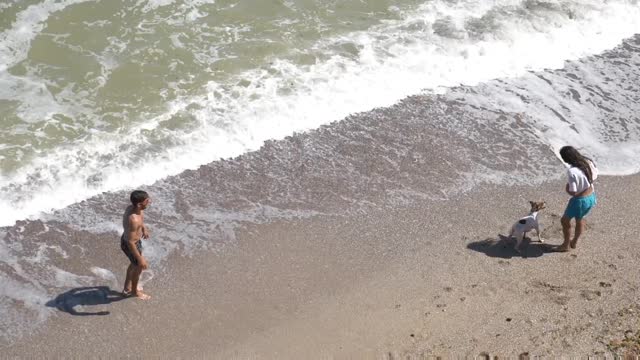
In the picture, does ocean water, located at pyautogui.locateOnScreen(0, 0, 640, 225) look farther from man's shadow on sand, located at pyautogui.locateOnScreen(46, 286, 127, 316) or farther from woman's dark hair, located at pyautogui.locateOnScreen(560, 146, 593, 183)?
woman's dark hair, located at pyautogui.locateOnScreen(560, 146, 593, 183)

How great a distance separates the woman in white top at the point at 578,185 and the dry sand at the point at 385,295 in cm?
43

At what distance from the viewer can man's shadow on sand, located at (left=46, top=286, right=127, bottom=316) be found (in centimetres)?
778

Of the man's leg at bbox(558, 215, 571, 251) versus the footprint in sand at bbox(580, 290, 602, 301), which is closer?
the footprint in sand at bbox(580, 290, 602, 301)

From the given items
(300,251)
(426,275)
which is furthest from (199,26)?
(426,275)

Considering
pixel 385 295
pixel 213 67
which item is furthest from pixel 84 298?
pixel 213 67

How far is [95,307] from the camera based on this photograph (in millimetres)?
7773

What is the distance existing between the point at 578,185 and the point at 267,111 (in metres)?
4.58

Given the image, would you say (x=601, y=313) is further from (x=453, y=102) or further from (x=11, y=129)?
(x=11, y=129)

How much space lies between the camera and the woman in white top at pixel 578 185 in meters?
8.06

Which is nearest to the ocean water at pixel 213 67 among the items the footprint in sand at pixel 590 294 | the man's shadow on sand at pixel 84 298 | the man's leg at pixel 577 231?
the man's shadow on sand at pixel 84 298

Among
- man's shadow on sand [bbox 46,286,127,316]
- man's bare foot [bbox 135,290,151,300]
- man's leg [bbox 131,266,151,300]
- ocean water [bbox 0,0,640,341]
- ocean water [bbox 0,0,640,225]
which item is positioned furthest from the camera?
ocean water [bbox 0,0,640,225]

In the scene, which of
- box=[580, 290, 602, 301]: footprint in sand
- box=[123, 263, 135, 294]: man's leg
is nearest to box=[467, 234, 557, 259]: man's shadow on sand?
box=[580, 290, 602, 301]: footprint in sand

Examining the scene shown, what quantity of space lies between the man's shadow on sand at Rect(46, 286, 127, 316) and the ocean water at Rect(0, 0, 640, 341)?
0.09m

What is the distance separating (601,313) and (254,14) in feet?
26.7
